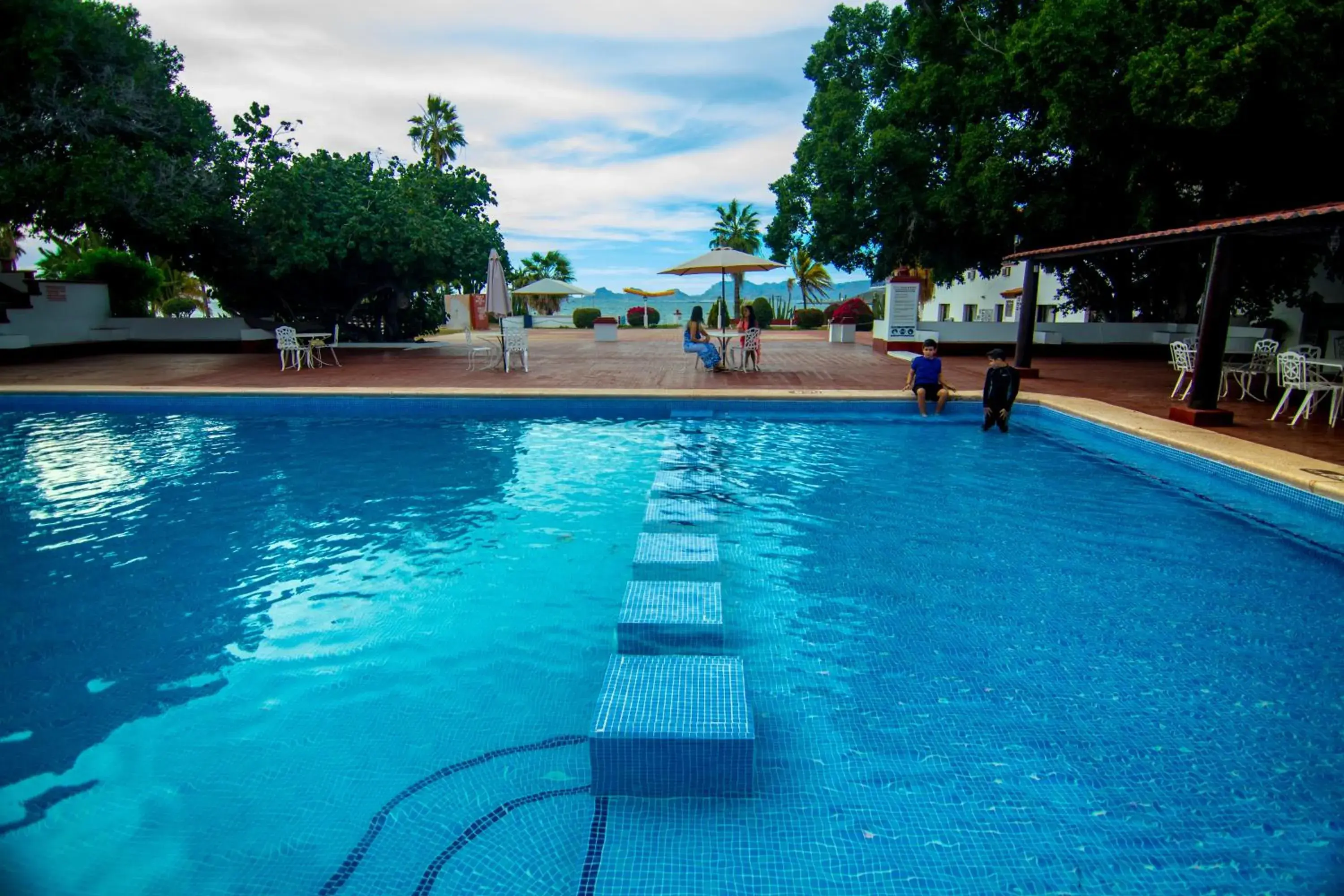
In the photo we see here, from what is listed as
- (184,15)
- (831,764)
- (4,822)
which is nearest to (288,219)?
(184,15)

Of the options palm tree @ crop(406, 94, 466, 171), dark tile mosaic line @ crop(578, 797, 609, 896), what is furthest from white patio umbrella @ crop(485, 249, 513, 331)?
palm tree @ crop(406, 94, 466, 171)

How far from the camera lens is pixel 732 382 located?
39.3ft

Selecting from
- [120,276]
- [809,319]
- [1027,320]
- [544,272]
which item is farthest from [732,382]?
[544,272]

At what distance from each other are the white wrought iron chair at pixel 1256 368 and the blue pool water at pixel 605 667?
4.35 meters

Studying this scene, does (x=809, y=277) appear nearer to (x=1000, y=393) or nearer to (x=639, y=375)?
(x=639, y=375)

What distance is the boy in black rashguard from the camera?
9.12 m

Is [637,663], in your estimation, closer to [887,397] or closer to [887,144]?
[887,397]

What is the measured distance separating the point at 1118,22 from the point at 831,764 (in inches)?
574

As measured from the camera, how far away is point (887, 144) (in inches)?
649

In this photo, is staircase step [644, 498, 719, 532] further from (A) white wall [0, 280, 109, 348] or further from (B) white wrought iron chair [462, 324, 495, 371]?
(A) white wall [0, 280, 109, 348]

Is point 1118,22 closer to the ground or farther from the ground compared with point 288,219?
farther from the ground

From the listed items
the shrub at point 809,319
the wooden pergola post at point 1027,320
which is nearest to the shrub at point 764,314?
the shrub at point 809,319

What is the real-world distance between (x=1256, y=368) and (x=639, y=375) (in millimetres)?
9625

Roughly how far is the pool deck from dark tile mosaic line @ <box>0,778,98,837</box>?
801cm
